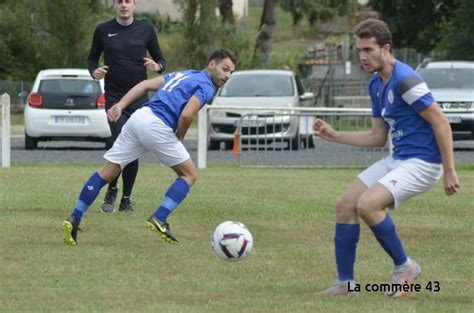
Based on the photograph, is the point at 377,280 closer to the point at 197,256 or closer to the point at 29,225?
the point at 197,256

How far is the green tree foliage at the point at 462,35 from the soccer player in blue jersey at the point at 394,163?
29.7m

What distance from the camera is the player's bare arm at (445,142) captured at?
328 inches

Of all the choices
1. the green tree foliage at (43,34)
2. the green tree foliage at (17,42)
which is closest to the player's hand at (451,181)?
the green tree foliage at (43,34)

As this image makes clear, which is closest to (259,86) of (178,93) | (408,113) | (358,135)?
(178,93)

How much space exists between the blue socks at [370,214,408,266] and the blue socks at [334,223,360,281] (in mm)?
146

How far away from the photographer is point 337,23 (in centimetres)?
8300

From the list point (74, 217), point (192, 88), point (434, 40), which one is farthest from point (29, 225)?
point (434, 40)

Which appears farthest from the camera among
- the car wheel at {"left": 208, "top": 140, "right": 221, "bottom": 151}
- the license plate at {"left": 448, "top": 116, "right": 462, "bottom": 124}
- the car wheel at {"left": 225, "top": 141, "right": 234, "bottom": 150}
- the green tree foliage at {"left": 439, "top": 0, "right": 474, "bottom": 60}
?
the green tree foliage at {"left": 439, "top": 0, "right": 474, "bottom": 60}

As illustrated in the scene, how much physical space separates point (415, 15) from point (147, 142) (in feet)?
121

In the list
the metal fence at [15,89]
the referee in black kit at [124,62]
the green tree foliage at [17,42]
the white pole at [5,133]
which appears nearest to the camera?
the referee in black kit at [124,62]

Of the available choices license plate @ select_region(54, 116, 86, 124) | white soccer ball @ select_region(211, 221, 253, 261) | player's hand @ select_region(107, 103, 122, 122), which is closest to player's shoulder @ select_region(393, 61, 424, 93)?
white soccer ball @ select_region(211, 221, 253, 261)

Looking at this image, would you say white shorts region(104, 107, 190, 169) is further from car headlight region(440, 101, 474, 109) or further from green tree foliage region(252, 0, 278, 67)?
green tree foliage region(252, 0, 278, 67)

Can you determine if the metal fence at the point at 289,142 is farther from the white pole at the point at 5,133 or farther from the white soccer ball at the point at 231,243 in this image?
the white soccer ball at the point at 231,243

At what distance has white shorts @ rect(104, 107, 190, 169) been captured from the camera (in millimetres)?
11133
